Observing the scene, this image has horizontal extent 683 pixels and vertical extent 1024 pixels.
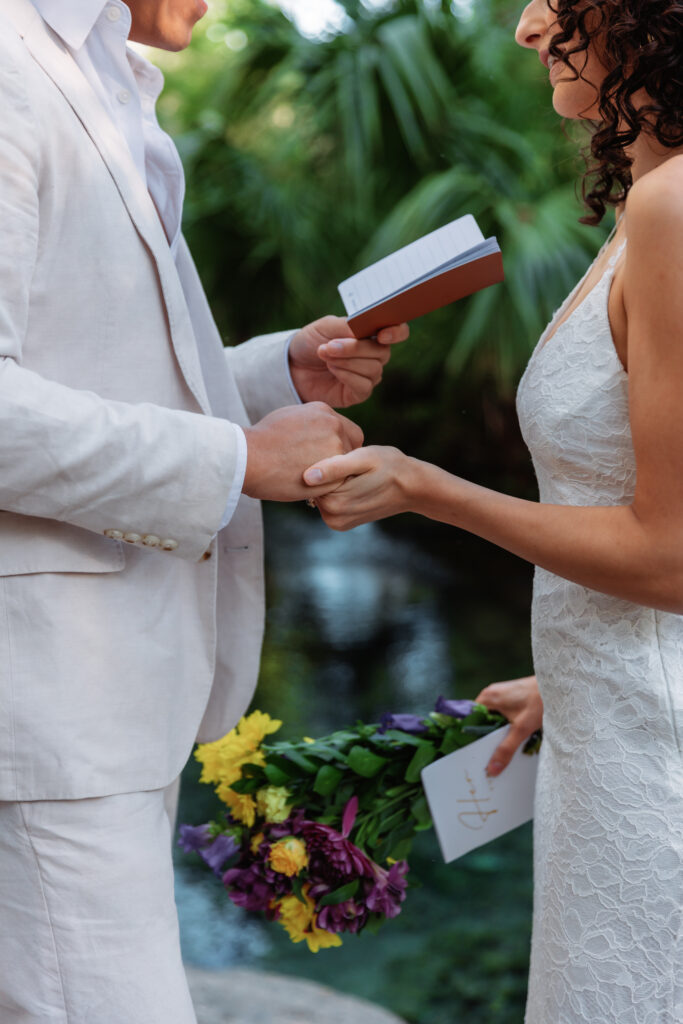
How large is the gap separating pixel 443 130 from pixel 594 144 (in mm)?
1112

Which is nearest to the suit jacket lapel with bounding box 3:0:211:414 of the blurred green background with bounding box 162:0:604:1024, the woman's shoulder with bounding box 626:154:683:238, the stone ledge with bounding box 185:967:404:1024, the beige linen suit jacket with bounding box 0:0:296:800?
the beige linen suit jacket with bounding box 0:0:296:800

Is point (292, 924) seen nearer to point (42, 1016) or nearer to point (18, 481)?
point (42, 1016)

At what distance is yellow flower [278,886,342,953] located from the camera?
4.22 feet

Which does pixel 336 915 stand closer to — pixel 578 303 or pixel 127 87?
pixel 578 303

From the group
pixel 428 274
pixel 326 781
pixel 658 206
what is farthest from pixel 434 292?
pixel 326 781

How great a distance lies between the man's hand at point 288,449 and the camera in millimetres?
938

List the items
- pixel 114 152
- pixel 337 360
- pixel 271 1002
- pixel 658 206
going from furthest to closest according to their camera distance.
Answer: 1. pixel 271 1002
2. pixel 337 360
3. pixel 114 152
4. pixel 658 206

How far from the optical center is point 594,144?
41.5 inches

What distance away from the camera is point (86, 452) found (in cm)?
83

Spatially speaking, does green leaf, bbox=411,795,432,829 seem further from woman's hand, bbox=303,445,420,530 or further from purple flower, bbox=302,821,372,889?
woman's hand, bbox=303,445,420,530

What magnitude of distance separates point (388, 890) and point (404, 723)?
22 centimetres

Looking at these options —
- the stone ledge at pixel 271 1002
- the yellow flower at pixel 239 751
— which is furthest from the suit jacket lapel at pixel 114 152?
the stone ledge at pixel 271 1002

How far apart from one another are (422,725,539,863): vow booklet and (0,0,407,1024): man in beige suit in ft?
1.31

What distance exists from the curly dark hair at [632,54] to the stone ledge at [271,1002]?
169 cm
